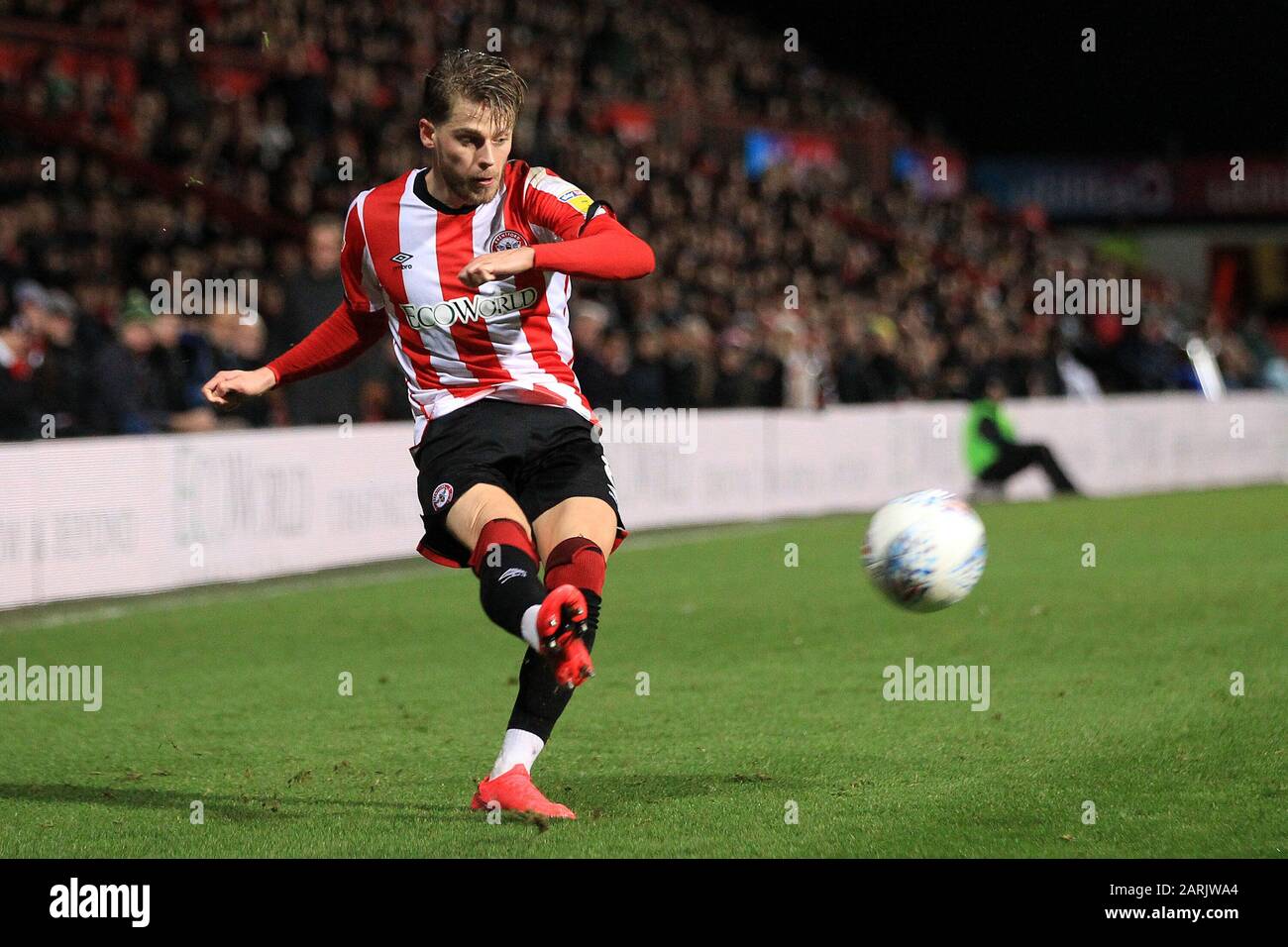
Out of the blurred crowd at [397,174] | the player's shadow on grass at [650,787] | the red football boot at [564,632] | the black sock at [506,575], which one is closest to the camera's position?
the red football boot at [564,632]

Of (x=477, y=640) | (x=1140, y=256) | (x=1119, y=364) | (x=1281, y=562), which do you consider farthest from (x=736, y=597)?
(x=1140, y=256)

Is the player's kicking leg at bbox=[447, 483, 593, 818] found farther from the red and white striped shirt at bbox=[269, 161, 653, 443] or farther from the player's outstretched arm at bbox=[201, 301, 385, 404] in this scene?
the player's outstretched arm at bbox=[201, 301, 385, 404]

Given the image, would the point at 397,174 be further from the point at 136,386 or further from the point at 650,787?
the point at 650,787

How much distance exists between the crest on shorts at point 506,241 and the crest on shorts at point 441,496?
2.27 feet

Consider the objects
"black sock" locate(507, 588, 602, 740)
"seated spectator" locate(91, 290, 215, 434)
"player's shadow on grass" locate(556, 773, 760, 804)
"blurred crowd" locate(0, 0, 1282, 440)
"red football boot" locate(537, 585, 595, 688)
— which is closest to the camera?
"red football boot" locate(537, 585, 595, 688)

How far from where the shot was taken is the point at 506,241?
564 centimetres

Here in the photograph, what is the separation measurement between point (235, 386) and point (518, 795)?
1.49m

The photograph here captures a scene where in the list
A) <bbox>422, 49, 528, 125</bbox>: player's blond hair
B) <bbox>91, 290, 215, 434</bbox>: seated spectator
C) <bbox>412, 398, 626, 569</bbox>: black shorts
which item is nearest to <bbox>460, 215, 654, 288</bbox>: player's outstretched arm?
<bbox>422, 49, 528, 125</bbox>: player's blond hair

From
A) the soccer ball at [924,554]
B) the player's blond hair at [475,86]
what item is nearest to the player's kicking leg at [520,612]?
the player's blond hair at [475,86]

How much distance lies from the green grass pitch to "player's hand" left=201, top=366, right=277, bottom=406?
4.13 feet

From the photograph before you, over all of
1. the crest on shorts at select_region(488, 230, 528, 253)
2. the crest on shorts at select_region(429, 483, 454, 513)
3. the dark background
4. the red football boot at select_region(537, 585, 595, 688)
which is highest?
the dark background

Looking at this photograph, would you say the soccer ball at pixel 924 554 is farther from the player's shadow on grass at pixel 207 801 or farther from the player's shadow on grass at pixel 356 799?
the player's shadow on grass at pixel 207 801

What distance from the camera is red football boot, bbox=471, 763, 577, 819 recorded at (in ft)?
18.5

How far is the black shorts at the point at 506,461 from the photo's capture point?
18.4ft
